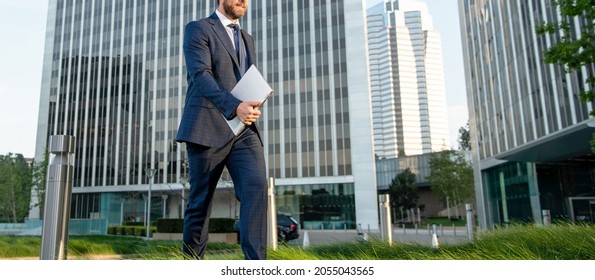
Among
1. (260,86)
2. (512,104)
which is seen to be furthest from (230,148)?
(512,104)

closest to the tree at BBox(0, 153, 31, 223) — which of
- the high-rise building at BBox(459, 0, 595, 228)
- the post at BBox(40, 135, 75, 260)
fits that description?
the high-rise building at BBox(459, 0, 595, 228)

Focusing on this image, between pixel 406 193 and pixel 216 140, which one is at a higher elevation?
pixel 406 193

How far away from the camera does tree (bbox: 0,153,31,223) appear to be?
43.6m

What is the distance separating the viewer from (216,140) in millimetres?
2857

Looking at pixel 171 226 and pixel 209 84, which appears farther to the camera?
pixel 171 226

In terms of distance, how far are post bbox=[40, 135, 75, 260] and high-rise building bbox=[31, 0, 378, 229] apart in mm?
31081

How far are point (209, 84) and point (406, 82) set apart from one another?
135 m

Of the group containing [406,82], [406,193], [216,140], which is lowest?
[216,140]

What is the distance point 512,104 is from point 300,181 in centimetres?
2122

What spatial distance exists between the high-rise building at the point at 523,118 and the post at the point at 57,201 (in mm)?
19650

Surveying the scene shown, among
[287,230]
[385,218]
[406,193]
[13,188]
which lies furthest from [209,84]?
[406,193]

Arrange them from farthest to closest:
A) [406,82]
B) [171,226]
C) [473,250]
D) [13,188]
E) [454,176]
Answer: [406,82]
[454,176]
[13,188]
[171,226]
[473,250]

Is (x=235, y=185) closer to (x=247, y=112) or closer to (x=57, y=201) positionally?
(x=247, y=112)

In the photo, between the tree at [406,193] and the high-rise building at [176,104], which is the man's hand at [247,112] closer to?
the high-rise building at [176,104]
